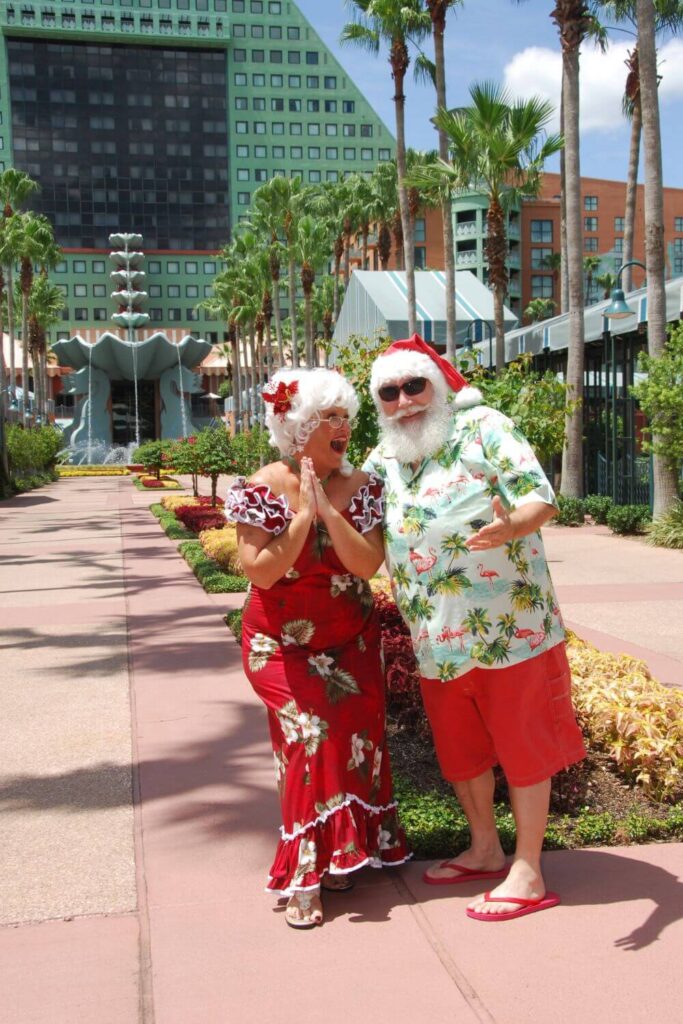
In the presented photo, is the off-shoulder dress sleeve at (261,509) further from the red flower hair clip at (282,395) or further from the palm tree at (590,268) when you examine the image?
the palm tree at (590,268)

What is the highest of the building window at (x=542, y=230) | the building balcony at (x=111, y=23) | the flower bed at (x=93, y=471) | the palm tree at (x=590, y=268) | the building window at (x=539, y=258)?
the building balcony at (x=111, y=23)

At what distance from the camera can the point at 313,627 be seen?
10.5 ft

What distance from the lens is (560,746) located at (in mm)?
3137

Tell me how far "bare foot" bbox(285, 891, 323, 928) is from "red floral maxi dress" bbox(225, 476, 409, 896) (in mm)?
32

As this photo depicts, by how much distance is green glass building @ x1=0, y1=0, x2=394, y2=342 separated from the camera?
10919 centimetres

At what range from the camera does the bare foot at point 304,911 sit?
3.09m

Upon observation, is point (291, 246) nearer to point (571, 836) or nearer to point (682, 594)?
point (682, 594)

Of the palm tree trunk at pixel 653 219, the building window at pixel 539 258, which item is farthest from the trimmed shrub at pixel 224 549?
the building window at pixel 539 258

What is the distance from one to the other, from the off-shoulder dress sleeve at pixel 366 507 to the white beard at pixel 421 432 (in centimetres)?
13

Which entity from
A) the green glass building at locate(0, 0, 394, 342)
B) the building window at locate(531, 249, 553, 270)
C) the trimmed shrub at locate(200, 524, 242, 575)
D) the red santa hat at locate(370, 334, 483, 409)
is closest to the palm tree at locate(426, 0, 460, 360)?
the trimmed shrub at locate(200, 524, 242, 575)

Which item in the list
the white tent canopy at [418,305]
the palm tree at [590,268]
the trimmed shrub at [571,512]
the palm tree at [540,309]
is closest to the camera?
the trimmed shrub at [571,512]

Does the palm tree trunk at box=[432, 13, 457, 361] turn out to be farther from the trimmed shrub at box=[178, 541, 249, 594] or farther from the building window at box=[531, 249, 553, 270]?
the building window at box=[531, 249, 553, 270]

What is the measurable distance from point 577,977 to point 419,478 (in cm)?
147

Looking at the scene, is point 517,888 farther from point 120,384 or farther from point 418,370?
point 120,384
